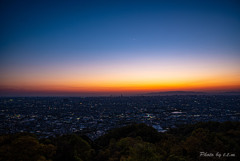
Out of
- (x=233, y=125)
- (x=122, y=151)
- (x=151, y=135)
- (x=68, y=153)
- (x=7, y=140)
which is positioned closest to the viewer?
(x=7, y=140)

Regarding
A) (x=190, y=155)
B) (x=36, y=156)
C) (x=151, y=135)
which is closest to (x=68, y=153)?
(x=36, y=156)

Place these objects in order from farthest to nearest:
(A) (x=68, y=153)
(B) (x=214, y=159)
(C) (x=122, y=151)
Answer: (C) (x=122, y=151) < (A) (x=68, y=153) < (B) (x=214, y=159)

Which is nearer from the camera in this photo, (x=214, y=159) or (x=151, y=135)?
(x=214, y=159)

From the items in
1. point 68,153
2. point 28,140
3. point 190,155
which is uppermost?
point 28,140

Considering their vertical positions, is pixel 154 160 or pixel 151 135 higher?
pixel 154 160

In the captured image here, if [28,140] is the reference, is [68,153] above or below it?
below

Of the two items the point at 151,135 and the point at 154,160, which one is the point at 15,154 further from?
the point at 151,135

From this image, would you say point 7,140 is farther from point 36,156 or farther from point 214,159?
point 214,159

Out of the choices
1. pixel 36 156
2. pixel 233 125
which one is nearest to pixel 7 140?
pixel 36 156

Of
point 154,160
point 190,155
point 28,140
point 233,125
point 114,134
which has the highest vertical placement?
point 28,140
